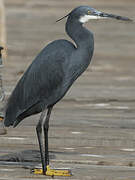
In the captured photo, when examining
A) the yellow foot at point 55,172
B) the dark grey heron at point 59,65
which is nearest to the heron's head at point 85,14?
the dark grey heron at point 59,65

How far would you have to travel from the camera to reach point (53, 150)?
5.24 m

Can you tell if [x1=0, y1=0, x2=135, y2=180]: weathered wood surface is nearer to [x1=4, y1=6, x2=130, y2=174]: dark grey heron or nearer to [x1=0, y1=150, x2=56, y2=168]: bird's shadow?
[x1=0, y1=150, x2=56, y2=168]: bird's shadow

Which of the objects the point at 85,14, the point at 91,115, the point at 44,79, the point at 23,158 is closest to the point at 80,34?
the point at 85,14

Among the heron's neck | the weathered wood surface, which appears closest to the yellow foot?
the weathered wood surface

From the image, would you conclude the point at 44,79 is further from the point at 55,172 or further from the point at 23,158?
the point at 23,158

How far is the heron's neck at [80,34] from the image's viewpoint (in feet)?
14.3

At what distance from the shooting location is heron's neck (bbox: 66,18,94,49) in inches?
172

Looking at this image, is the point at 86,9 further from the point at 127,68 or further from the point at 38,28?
the point at 38,28

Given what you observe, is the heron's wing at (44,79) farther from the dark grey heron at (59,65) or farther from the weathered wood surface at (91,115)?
the weathered wood surface at (91,115)

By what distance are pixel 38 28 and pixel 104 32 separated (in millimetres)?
1592

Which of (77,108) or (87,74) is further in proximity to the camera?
(87,74)

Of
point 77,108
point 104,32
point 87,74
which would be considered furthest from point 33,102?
point 104,32

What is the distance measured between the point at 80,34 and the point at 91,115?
2275 millimetres

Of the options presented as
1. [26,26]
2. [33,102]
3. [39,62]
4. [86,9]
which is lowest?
[26,26]
